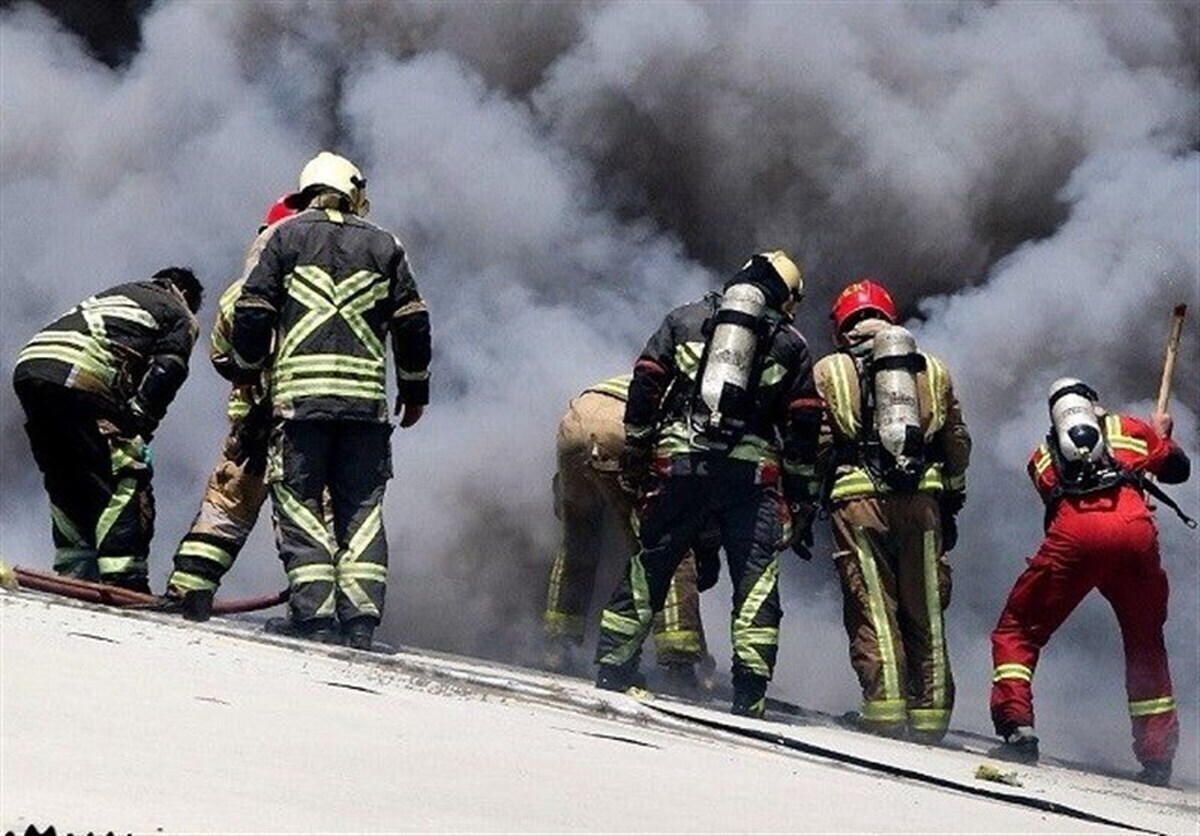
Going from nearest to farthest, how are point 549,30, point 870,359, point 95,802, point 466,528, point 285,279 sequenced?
point 95,802
point 285,279
point 870,359
point 466,528
point 549,30

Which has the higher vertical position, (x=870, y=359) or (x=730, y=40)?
(x=730, y=40)

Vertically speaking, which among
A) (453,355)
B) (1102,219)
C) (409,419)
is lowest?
(409,419)

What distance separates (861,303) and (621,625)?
1.47 meters

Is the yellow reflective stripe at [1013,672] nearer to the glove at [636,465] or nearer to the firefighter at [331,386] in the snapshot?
the glove at [636,465]

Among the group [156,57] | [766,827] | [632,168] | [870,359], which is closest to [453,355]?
[632,168]

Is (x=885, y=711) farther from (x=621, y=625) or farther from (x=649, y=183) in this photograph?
(x=649, y=183)

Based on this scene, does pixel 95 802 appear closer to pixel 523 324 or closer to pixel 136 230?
pixel 523 324

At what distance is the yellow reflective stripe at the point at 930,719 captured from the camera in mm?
7051

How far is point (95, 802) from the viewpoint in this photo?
2973 millimetres

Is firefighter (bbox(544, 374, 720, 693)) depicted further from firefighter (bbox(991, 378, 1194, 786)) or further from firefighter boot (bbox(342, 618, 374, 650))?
firefighter boot (bbox(342, 618, 374, 650))

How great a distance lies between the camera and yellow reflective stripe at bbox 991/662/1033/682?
7.03 meters

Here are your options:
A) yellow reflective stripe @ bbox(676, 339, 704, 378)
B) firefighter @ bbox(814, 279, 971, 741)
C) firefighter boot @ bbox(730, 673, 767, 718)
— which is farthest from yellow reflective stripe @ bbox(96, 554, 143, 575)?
firefighter @ bbox(814, 279, 971, 741)

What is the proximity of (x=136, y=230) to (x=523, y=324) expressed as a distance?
2.55m

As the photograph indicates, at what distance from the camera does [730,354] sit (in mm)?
6523
